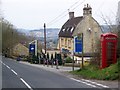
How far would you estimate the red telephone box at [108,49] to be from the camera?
78.2 feet

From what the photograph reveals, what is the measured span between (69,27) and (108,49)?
5619cm

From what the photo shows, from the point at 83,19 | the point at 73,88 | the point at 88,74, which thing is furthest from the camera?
the point at 83,19

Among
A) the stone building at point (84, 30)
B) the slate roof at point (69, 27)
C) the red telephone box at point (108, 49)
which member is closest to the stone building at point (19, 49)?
the slate roof at point (69, 27)

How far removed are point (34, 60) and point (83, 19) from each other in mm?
15868

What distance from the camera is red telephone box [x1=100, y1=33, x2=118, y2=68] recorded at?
938 inches

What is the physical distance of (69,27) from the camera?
80125mm

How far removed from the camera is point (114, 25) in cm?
2891

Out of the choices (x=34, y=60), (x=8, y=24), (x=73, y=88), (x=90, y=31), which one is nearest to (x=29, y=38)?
(x=8, y=24)

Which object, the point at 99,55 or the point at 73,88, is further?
the point at 99,55

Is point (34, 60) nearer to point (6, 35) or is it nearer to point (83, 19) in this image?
point (83, 19)

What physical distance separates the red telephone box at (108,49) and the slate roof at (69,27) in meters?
51.6

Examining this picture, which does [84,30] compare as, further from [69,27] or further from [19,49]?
[19,49]

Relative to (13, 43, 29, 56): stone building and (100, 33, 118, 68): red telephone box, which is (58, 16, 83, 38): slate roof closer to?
(13, 43, 29, 56): stone building

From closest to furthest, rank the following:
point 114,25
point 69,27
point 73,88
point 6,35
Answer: point 73,88 < point 114,25 < point 69,27 < point 6,35
